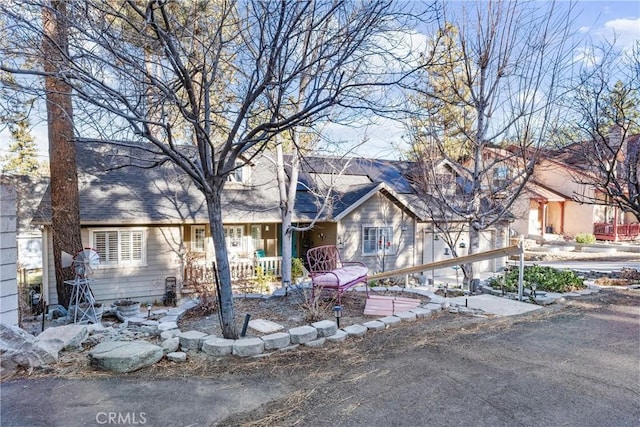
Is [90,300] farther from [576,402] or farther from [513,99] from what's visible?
[513,99]

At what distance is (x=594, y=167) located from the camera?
9.68 m

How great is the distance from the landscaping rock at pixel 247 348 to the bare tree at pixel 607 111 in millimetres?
8248

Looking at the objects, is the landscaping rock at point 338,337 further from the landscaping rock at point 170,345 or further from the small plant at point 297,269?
the small plant at point 297,269

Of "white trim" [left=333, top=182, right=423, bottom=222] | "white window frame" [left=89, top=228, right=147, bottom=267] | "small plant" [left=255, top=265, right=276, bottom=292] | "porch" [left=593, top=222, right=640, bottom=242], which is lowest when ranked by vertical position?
"small plant" [left=255, top=265, right=276, bottom=292]

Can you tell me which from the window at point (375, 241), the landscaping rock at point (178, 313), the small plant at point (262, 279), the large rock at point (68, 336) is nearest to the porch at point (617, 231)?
the window at point (375, 241)

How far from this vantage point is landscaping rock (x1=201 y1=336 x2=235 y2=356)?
4176 mm

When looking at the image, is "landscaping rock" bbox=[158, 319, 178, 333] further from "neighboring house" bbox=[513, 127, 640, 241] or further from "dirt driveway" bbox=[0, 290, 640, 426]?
"neighboring house" bbox=[513, 127, 640, 241]

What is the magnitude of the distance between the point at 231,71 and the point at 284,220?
205 inches

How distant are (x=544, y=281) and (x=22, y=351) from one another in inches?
333

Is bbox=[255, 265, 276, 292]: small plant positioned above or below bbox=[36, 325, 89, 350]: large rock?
below

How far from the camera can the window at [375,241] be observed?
13820 mm

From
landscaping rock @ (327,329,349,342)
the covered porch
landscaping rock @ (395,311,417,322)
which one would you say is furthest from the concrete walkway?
the covered porch

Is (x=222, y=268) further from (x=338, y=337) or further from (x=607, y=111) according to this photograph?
(x=607, y=111)

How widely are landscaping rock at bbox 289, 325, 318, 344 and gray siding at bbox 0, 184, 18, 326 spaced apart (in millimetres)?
3065
